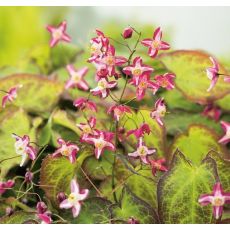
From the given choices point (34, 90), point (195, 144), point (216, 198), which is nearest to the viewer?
point (216, 198)

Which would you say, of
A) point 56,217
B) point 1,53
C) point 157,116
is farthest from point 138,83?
point 1,53

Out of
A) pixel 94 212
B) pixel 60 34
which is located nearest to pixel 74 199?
pixel 94 212

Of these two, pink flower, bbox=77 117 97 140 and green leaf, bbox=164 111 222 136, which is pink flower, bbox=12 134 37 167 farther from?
green leaf, bbox=164 111 222 136

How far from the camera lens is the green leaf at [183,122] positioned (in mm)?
867

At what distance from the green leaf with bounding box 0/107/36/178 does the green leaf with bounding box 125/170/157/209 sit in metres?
0.14

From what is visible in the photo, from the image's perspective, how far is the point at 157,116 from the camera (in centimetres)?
71

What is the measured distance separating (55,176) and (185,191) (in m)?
0.15

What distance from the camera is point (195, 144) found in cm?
79

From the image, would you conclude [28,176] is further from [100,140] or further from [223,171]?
[223,171]

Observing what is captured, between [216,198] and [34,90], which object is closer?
[216,198]

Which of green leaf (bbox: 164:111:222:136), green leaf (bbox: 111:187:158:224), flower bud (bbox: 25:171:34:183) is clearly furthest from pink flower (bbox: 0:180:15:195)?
green leaf (bbox: 164:111:222:136)

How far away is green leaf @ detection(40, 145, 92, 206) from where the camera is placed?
73 centimetres

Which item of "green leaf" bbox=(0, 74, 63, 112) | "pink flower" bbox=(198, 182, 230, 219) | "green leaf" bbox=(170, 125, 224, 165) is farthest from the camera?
"green leaf" bbox=(0, 74, 63, 112)

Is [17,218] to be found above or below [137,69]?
below
